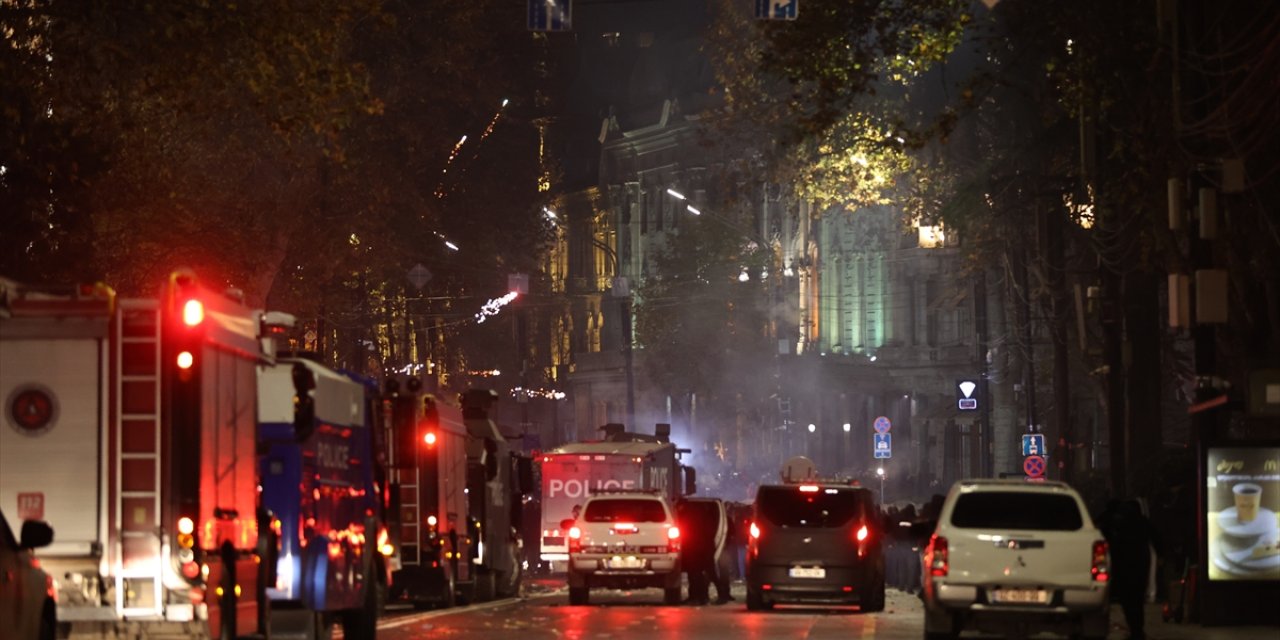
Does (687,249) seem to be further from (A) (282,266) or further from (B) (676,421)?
(A) (282,266)

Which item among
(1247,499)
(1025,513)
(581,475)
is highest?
(581,475)

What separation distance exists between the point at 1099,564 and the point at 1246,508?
11.8 ft

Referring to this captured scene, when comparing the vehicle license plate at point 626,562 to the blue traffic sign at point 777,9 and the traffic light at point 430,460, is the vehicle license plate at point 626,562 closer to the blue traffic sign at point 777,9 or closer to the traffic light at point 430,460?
the traffic light at point 430,460

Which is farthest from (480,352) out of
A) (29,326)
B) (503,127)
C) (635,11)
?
(29,326)

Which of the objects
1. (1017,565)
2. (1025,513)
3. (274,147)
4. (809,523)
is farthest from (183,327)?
(274,147)

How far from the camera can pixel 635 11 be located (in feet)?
419

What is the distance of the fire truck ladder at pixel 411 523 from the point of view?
30.8 metres

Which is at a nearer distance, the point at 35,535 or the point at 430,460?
the point at 35,535

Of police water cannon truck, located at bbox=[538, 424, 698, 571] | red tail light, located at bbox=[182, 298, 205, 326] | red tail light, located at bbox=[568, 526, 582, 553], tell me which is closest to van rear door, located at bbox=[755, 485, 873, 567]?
red tail light, located at bbox=[568, 526, 582, 553]

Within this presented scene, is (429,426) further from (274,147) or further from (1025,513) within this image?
(274,147)

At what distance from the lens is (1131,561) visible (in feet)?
83.7

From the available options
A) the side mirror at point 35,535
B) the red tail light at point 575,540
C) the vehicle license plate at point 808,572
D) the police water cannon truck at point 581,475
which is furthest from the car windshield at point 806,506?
the side mirror at point 35,535

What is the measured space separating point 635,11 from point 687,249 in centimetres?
3227

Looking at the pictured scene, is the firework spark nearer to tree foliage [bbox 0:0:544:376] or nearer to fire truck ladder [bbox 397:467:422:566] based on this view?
tree foliage [bbox 0:0:544:376]
